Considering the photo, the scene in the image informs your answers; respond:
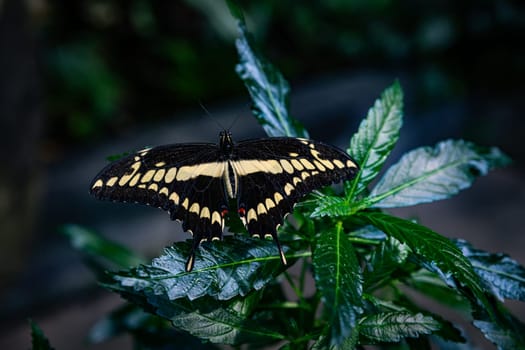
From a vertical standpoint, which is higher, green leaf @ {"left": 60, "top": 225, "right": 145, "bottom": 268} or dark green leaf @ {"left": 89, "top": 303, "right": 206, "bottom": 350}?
green leaf @ {"left": 60, "top": 225, "right": 145, "bottom": 268}

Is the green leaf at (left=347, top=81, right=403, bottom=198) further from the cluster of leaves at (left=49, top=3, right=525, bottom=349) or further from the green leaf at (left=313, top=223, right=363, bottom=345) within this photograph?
the green leaf at (left=313, top=223, right=363, bottom=345)

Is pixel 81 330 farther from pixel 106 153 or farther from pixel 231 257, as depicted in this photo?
pixel 231 257

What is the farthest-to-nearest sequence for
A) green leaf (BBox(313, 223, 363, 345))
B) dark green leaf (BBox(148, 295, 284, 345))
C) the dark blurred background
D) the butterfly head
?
the dark blurred background
the butterfly head
dark green leaf (BBox(148, 295, 284, 345))
green leaf (BBox(313, 223, 363, 345))

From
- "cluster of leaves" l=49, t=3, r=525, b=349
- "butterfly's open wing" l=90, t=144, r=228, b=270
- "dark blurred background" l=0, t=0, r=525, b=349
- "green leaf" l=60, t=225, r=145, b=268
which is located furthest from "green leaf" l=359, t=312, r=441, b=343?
"dark blurred background" l=0, t=0, r=525, b=349

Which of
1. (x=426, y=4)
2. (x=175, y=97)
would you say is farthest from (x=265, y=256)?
(x=426, y=4)

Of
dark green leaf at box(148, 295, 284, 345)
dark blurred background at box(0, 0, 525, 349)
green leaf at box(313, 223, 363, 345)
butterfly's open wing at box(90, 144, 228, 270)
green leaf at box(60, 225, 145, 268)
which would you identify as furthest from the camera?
dark blurred background at box(0, 0, 525, 349)

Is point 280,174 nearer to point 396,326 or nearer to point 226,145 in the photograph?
point 226,145

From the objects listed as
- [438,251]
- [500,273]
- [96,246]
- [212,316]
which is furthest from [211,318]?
[96,246]
